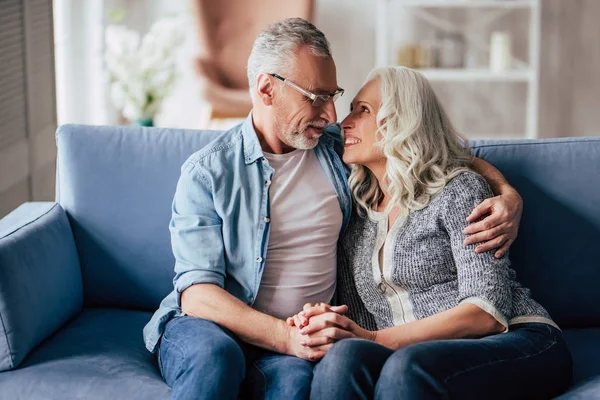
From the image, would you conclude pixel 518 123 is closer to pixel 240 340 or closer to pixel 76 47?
pixel 76 47

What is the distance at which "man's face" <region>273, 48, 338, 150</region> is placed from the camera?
6.40ft

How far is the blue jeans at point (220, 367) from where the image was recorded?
5.41ft

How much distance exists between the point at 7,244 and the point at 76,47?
277cm

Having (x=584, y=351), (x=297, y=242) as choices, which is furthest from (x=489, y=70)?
(x=297, y=242)

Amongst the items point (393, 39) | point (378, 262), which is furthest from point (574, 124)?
point (378, 262)

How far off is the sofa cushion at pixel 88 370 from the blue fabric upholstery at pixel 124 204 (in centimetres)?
16

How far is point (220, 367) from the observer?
A: 1.65 metres

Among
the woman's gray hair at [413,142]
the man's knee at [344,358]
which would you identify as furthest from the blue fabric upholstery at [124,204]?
the man's knee at [344,358]

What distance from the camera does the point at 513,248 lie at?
2090 mm

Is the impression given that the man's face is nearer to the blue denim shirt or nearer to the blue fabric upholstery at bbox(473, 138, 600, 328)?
the blue denim shirt

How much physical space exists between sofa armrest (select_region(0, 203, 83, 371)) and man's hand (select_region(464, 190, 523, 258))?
3.10ft

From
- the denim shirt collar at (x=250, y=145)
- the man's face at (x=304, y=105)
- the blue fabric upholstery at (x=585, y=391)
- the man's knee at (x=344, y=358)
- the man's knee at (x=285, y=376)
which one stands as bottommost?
the blue fabric upholstery at (x=585, y=391)

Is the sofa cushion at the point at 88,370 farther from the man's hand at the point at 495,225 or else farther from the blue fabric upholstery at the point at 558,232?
the blue fabric upholstery at the point at 558,232

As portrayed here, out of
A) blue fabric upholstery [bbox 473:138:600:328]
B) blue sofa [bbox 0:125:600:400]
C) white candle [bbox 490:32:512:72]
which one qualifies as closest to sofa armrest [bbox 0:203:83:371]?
blue sofa [bbox 0:125:600:400]
